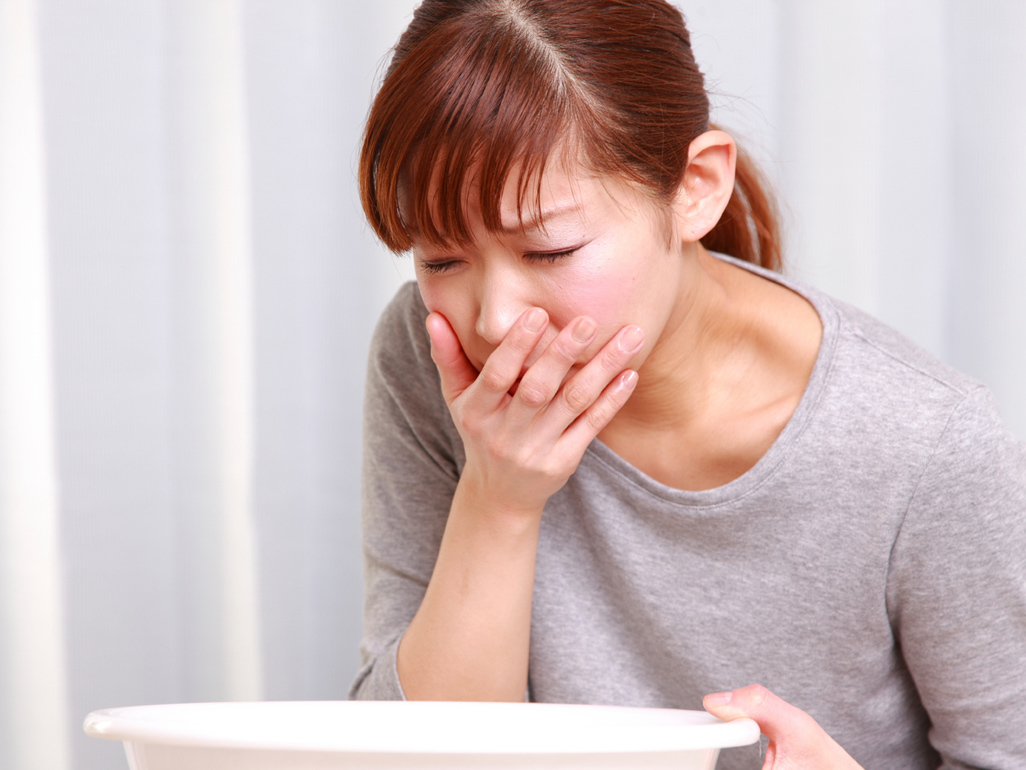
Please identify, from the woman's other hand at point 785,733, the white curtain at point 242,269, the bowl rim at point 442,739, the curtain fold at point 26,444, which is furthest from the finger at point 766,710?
the curtain fold at point 26,444

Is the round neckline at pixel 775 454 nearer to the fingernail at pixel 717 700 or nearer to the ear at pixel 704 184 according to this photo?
the ear at pixel 704 184

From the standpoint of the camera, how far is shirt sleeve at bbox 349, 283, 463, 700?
105 centimetres

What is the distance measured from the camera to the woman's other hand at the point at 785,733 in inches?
25.2

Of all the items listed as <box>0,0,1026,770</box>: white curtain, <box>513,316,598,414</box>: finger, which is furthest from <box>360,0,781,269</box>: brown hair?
<box>0,0,1026,770</box>: white curtain

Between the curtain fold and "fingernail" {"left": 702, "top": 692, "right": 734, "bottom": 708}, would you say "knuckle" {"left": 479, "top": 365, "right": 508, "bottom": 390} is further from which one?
the curtain fold

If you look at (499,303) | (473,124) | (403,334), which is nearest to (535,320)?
(499,303)

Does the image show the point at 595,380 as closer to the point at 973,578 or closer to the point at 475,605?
the point at 475,605

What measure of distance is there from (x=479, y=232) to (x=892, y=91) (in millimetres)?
765

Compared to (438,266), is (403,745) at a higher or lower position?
lower

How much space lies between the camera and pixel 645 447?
3.22 feet

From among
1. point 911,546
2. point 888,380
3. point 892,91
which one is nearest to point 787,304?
point 888,380

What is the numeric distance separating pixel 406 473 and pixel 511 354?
341mm

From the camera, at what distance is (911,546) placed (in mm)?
849

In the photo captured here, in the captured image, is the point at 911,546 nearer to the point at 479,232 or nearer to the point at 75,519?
→ the point at 479,232
